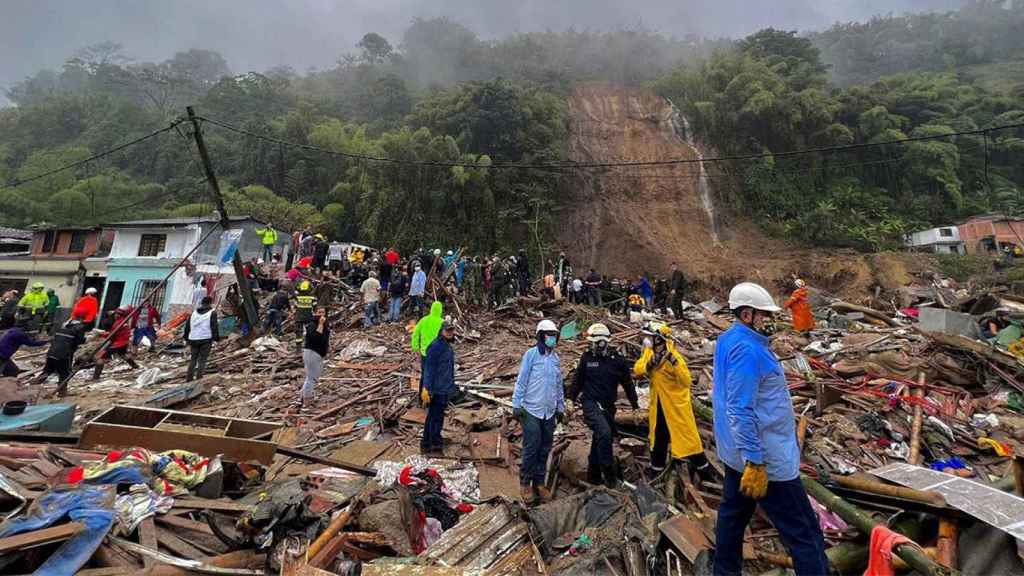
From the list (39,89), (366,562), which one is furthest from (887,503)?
(39,89)

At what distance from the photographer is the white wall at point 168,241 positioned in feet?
70.0

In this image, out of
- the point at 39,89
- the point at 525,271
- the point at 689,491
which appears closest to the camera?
the point at 689,491

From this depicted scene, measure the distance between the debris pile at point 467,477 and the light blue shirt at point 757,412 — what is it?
852mm

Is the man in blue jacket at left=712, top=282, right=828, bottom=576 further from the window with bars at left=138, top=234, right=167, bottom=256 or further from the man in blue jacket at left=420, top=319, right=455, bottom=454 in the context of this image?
the window with bars at left=138, top=234, right=167, bottom=256

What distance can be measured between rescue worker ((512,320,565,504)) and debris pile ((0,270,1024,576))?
1.17 ft

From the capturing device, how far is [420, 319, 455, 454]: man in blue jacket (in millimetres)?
5863

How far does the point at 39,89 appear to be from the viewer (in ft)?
225

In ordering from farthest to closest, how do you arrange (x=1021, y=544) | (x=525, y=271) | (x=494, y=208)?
1. (x=494, y=208)
2. (x=525, y=271)
3. (x=1021, y=544)

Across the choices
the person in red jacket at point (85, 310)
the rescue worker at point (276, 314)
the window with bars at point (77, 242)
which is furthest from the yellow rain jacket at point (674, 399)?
the window with bars at point (77, 242)

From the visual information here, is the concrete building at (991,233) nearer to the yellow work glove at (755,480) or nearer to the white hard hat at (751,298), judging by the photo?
the white hard hat at (751,298)

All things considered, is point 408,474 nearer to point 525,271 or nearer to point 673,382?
point 673,382

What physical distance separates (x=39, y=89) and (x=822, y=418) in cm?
10594

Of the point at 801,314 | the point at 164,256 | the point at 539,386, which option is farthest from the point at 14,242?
the point at 801,314

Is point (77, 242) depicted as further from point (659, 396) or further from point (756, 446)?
point (756, 446)
